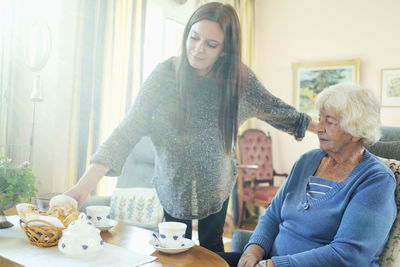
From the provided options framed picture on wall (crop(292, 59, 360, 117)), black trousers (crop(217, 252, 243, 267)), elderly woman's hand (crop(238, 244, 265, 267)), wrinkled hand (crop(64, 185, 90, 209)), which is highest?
framed picture on wall (crop(292, 59, 360, 117))

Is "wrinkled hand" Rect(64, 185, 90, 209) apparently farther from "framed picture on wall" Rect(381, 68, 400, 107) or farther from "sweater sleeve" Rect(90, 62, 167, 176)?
"framed picture on wall" Rect(381, 68, 400, 107)

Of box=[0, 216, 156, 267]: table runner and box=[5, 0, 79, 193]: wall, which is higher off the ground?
box=[5, 0, 79, 193]: wall

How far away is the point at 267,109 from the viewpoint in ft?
4.97

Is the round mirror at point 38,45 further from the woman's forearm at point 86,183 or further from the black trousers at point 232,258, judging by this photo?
the black trousers at point 232,258

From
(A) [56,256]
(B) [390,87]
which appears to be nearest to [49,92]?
(A) [56,256]

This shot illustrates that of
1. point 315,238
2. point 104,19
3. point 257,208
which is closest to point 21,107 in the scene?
point 104,19

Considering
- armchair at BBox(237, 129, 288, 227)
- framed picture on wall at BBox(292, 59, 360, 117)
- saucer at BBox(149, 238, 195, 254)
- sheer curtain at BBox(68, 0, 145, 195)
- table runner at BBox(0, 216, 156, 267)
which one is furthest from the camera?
framed picture on wall at BBox(292, 59, 360, 117)

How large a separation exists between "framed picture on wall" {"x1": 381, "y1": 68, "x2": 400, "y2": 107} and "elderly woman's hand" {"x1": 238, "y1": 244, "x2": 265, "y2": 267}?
335cm

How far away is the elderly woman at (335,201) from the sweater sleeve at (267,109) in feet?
0.39

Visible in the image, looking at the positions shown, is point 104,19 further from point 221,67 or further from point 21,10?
point 221,67

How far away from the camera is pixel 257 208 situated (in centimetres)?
478

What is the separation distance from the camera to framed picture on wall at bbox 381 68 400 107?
4.03m

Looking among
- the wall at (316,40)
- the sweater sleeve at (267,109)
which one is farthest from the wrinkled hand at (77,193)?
the wall at (316,40)

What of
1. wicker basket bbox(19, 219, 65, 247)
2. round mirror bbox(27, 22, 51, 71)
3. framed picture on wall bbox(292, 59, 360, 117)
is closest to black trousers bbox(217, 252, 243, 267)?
wicker basket bbox(19, 219, 65, 247)
